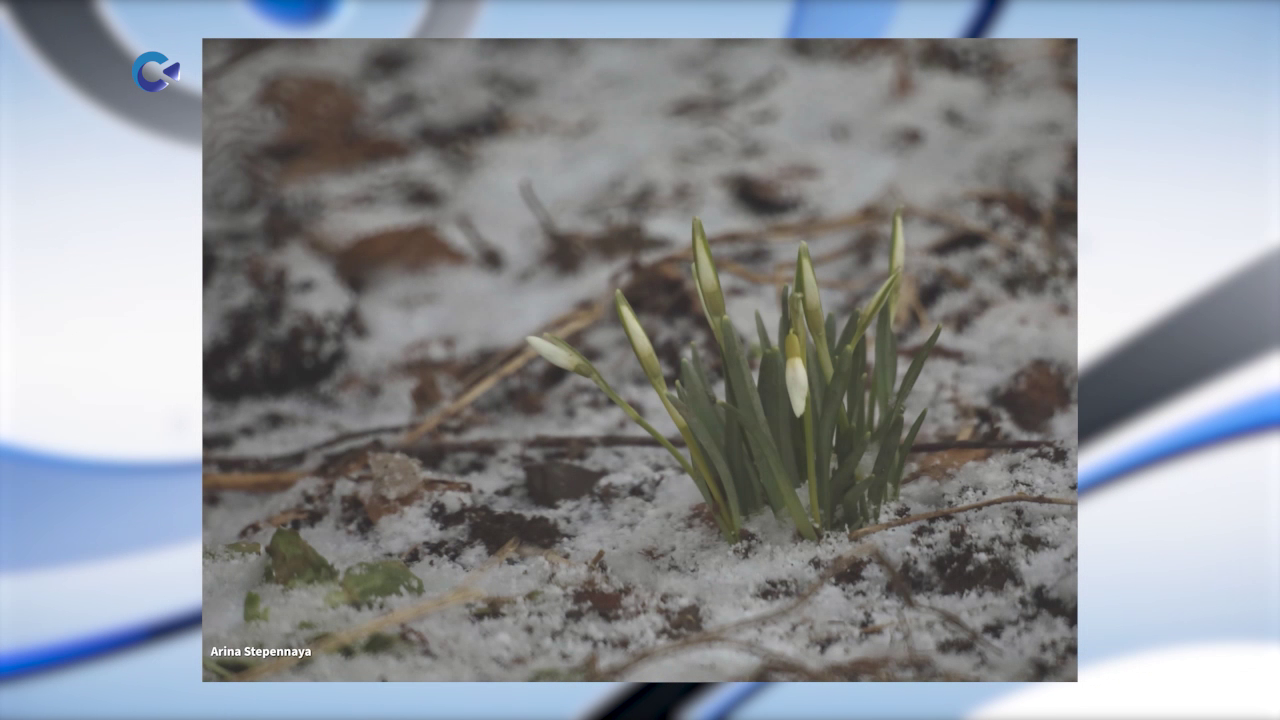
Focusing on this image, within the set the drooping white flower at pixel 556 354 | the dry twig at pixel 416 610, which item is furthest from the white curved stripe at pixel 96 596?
the drooping white flower at pixel 556 354

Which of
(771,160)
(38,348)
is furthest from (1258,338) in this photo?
(38,348)

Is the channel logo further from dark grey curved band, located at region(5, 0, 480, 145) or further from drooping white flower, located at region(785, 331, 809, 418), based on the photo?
drooping white flower, located at region(785, 331, 809, 418)

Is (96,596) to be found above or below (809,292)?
below

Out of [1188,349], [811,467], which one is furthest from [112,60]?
[1188,349]

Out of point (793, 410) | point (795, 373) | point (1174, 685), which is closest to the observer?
point (795, 373)

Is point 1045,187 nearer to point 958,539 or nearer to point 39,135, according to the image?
point 958,539

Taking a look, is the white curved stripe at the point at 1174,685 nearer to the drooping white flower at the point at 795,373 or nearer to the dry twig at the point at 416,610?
the drooping white flower at the point at 795,373

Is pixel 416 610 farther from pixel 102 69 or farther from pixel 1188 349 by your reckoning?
pixel 1188 349
